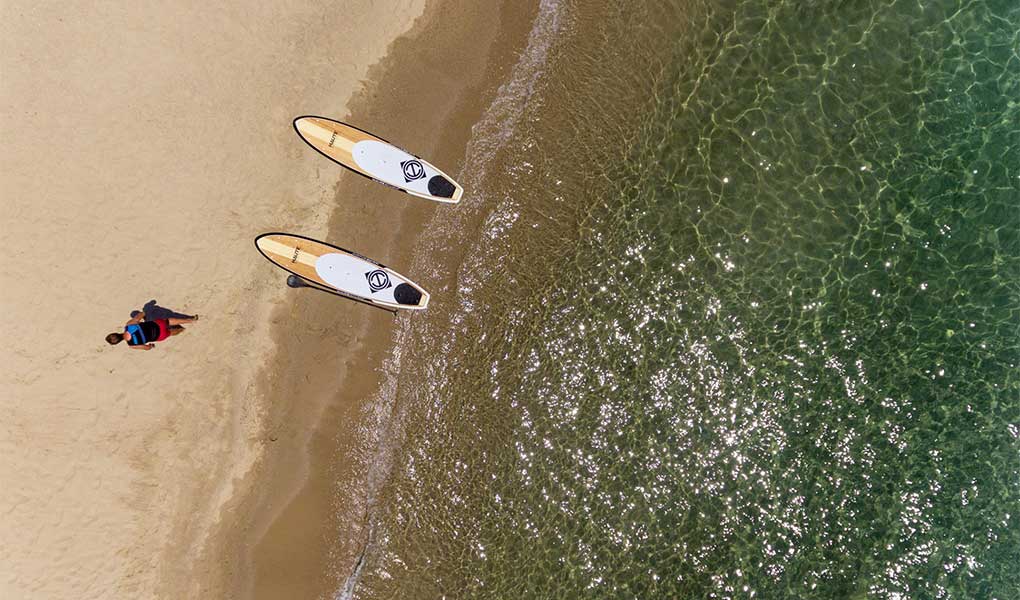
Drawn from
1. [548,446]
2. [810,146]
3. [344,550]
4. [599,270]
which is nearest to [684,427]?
[548,446]

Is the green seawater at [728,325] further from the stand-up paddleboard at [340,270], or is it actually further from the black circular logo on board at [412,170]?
the black circular logo on board at [412,170]

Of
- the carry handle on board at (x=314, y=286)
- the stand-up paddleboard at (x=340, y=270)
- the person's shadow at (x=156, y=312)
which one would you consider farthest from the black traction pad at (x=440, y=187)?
the person's shadow at (x=156, y=312)

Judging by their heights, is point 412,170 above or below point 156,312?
above

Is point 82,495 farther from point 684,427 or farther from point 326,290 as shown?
point 684,427

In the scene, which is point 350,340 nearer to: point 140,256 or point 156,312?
point 156,312

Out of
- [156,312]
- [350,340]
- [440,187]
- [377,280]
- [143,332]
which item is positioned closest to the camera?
[143,332]

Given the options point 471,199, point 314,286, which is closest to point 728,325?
point 471,199
